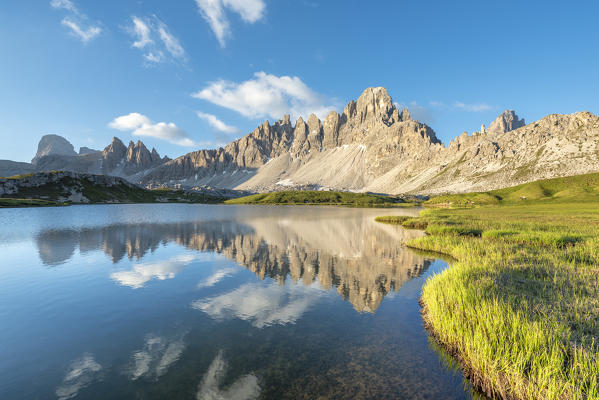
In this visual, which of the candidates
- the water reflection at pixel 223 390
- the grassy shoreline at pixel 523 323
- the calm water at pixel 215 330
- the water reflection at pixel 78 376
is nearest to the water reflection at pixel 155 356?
the calm water at pixel 215 330

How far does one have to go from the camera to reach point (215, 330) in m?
14.1

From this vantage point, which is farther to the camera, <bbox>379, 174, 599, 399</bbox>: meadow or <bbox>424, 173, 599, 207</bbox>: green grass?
<bbox>424, 173, 599, 207</bbox>: green grass

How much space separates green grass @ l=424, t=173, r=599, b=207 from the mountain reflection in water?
449 feet

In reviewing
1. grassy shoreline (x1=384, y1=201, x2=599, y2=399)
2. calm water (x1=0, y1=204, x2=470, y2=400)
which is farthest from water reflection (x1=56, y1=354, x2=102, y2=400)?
grassy shoreline (x1=384, y1=201, x2=599, y2=399)

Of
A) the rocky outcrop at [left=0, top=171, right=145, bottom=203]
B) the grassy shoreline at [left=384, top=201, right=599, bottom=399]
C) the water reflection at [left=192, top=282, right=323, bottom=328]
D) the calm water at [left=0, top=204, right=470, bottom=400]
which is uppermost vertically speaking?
the rocky outcrop at [left=0, top=171, right=145, bottom=203]

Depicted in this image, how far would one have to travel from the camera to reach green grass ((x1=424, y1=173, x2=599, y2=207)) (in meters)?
134

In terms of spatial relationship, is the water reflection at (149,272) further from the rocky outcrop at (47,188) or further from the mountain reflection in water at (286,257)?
the rocky outcrop at (47,188)

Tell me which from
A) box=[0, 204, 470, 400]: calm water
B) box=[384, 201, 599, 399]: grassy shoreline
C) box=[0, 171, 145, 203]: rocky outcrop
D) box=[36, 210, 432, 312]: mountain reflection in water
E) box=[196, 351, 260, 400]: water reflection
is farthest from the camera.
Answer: box=[0, 171, 145, 203]: rocky outcrop

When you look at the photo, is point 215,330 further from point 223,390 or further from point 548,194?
point 548,194

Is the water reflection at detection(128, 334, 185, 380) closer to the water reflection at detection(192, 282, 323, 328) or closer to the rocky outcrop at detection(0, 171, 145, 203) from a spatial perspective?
the water reflection at detection(192, 282, 323, 328)

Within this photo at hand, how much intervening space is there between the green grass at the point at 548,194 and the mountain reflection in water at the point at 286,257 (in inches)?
5388

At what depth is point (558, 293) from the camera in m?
14.5

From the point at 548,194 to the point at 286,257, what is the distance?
19884 centimetres

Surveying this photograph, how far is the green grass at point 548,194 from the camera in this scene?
133750 mm
